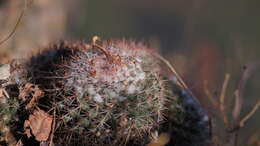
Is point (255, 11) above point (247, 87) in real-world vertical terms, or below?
above

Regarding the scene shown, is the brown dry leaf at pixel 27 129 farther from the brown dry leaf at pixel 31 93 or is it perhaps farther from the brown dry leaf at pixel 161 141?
the brown dry leaf at pixel 161 141

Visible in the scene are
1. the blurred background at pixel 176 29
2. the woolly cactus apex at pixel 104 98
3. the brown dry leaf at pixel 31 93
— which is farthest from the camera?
the blurred background at pixel 176 29

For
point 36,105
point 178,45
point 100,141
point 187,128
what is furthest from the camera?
point 178,45

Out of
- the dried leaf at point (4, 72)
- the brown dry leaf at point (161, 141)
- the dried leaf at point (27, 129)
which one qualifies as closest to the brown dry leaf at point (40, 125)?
the dried leaf at point (27, 129)

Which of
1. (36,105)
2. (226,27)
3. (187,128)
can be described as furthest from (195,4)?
(36,105)

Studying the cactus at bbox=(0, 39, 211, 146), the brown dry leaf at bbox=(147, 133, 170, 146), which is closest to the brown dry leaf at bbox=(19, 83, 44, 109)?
the cactus at bbox=(0, 39, 211, 146)

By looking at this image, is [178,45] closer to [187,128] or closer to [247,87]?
[247,87]

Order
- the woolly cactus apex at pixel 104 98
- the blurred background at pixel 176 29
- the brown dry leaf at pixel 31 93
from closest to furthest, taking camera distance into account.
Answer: the woolly cactus apex at pixel 104 98 < the brown dry leaf at pixel 31 93 < the blurred background at pixel 176 29
